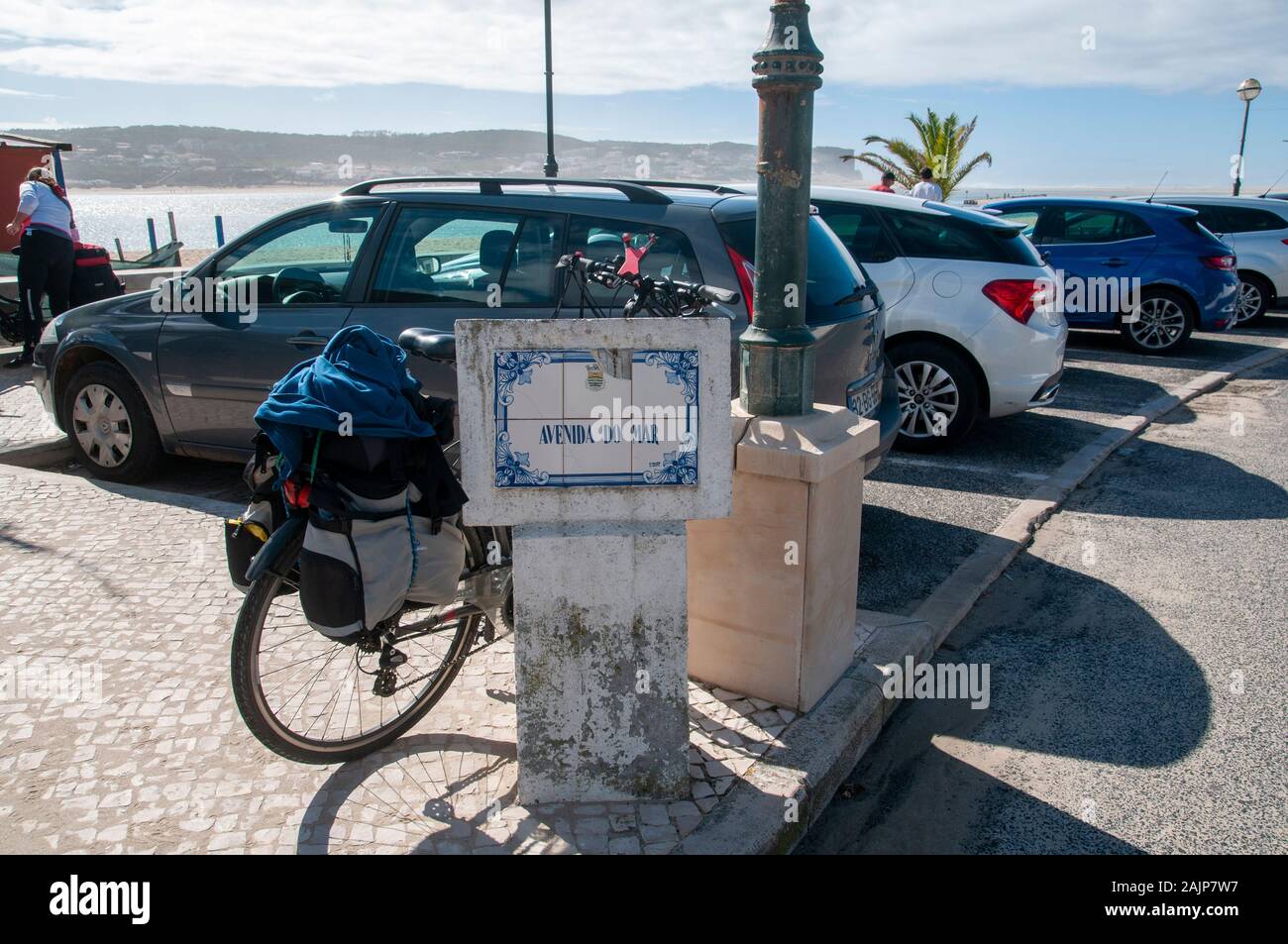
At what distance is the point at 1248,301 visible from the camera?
48.2 ft

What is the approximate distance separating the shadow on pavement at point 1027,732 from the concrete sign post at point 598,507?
2.37 ft

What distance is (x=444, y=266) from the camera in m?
5.11

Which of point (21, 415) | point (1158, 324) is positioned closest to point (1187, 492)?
point (1158, 324)

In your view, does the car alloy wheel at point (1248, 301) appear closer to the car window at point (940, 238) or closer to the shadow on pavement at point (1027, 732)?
the car window at point (940, 238)

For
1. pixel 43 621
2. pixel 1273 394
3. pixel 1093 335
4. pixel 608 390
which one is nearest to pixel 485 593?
pixel 608 390

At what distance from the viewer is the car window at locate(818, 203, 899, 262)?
7363mm

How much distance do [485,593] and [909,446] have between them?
462cm

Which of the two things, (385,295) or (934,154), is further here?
(934,154)

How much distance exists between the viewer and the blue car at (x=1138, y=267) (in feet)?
37.3

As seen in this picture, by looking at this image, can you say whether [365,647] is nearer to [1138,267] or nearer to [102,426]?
[102,426]

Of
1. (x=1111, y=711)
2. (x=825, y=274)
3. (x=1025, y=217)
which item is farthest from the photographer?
(x=1025, y=217)

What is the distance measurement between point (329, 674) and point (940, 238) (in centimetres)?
550

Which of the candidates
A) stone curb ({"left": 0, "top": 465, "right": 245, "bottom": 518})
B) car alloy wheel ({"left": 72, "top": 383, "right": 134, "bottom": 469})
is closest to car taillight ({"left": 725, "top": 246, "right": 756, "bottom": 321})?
stone curb ({"left": 0, "top": 465, "right": 245, "bottom": 518})

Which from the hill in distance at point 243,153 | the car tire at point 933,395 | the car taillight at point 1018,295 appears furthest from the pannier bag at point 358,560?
the hill in distance at point 243,153
